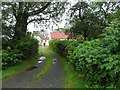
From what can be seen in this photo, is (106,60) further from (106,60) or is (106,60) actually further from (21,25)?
(21,25)

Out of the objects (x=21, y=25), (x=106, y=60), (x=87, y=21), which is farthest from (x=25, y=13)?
(x=106, y=60)

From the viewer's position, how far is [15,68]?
59.5 ft

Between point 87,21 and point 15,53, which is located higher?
point 87,21

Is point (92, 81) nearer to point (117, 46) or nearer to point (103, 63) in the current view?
point (103, 63)

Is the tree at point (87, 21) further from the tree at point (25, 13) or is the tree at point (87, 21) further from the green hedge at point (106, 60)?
the green hedge at point (106, 60)

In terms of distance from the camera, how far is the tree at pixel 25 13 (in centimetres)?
2335

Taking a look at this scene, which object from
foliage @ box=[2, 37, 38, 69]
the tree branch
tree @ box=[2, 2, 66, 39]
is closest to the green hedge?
foliage @ box=[2, 37, 38, 69]

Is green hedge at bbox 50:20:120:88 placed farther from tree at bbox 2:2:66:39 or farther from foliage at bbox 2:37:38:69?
tree at bbox 2:2:66:39

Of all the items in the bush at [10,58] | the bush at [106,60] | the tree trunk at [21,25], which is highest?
the tree trunk at [21,25]

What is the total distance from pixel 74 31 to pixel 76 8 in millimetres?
2981

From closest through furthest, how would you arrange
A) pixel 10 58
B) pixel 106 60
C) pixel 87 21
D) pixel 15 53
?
1. pixel 106 60
2. pixel 10 58
3. pixel 15 53
4. pixel 87 21

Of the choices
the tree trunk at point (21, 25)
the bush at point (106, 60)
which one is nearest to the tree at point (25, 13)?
the tree trunk at point (21, 25)

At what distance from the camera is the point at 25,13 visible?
28578 mm

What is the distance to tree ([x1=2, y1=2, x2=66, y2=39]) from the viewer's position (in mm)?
23355
